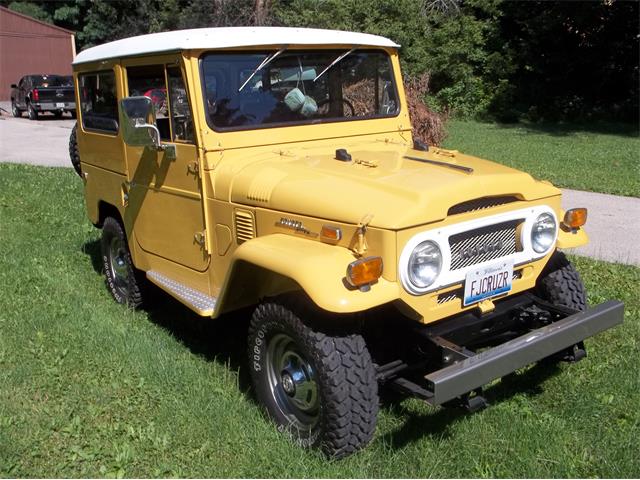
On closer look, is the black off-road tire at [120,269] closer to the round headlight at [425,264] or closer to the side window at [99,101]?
the side window at [99,101]

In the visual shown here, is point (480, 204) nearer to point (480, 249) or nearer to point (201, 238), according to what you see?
point (480, 249)

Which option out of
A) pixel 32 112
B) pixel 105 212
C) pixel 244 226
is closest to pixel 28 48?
pixel 32 112

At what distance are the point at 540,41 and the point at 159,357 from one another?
68.8ft

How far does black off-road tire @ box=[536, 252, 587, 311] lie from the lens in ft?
12.6

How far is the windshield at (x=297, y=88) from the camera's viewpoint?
12.7ft

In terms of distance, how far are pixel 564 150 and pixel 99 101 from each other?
1161 cm

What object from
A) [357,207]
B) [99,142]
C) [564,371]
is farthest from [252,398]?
[99,142]

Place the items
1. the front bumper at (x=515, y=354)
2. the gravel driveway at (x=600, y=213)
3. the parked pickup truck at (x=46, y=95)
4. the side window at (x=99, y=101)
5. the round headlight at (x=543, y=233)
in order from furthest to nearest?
the parked pickup truck at (x=46, y=95), the gravel driveway at (x=600, y=213), the side window at (x=99, y=101), the round headlight at (x=543, y=233), the front bumper at (x=515, y=354)

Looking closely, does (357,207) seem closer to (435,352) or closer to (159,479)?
(435,352)

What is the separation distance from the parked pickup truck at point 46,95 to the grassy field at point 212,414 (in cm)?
1949

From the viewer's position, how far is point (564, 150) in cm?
1423

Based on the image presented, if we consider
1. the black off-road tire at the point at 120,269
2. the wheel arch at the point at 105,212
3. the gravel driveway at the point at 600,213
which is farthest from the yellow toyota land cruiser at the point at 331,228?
the gravel driveway at the point at 600,213

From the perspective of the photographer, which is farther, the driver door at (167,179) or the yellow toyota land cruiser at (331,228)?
the driver door at (167,179)

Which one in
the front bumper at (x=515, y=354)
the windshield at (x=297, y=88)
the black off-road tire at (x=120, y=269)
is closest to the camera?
the front bumper at (x=515, y=354)
